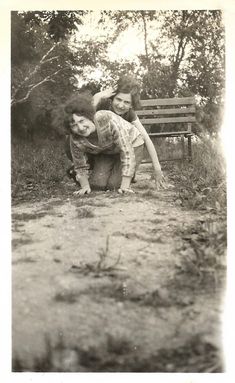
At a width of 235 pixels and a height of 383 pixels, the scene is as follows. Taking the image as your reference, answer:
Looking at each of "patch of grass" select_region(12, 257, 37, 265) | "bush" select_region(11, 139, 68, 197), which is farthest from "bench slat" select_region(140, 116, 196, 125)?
"patch of grass" select_region(12, 257, 37, 265)

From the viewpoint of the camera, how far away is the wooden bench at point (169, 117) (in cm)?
143

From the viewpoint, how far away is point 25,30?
1403 mm

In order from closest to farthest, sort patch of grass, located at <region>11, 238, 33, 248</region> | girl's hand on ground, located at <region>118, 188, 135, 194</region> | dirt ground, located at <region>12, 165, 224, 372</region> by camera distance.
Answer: dirt ground, located at <region>12, 165, 224, 372</region> < patch of grass, located at <region>11, 238, 33, 248</region> < girl's hand on ground, located at <region>118, 188, 135, 194</region>

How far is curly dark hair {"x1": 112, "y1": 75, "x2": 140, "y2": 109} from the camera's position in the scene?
142 cm

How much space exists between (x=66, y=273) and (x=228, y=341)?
1.57 ft

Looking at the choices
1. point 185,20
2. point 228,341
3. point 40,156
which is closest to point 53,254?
point 40,156

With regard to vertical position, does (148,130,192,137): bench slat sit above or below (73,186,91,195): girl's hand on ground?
above

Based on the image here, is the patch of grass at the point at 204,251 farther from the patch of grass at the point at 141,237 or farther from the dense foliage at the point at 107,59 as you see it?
the dense foliage at the point at 107,59

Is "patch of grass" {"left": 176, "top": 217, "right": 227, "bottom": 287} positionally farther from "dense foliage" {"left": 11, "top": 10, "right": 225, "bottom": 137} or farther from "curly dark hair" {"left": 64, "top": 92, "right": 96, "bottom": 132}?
"curly dark hair" {"left": 64, "top": 92, "right": 96, "bottom": 132}

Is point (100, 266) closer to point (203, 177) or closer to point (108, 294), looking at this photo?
point (108, 294)

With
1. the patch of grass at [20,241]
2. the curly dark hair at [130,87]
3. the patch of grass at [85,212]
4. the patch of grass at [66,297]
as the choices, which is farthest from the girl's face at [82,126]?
the patch of grass at [66,297]

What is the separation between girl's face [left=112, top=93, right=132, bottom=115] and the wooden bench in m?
0.04
